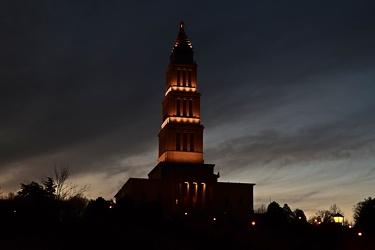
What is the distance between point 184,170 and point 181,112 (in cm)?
1313

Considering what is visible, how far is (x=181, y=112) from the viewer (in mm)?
110188

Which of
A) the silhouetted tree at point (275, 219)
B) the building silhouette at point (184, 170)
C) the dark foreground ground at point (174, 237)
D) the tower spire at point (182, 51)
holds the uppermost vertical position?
the tower spire at point (182, 51)

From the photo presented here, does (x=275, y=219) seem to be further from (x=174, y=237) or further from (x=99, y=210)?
(x=99, y=210)

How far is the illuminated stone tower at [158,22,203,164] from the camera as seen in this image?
107m

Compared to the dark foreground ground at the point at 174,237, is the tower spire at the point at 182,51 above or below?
above

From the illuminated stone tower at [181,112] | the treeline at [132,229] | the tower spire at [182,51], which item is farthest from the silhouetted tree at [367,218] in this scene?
the tower spire at [182,51]

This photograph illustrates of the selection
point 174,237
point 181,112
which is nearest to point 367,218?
point 174,237

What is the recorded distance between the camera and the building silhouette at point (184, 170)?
10144 centimetres

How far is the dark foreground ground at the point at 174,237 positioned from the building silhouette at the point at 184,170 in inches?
999

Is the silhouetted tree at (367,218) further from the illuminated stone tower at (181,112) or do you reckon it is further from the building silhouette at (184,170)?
the illuminated stone tower at (181,112)

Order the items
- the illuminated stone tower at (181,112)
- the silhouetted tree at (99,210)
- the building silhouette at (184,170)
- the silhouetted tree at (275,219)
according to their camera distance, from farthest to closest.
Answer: the illuminated stone tower at (181,112)
the building silhouette at (184,170)
the silhouetted tree at (275,219)
the silhouetted tree at (99,210)

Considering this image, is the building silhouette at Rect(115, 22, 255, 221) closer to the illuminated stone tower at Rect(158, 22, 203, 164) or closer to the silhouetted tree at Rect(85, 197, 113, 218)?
the illuminated stone tower at Rect(158, 22, 203, 164)

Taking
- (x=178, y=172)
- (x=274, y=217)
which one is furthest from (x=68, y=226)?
(x=178, y=172)

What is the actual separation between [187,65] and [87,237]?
235 feet
